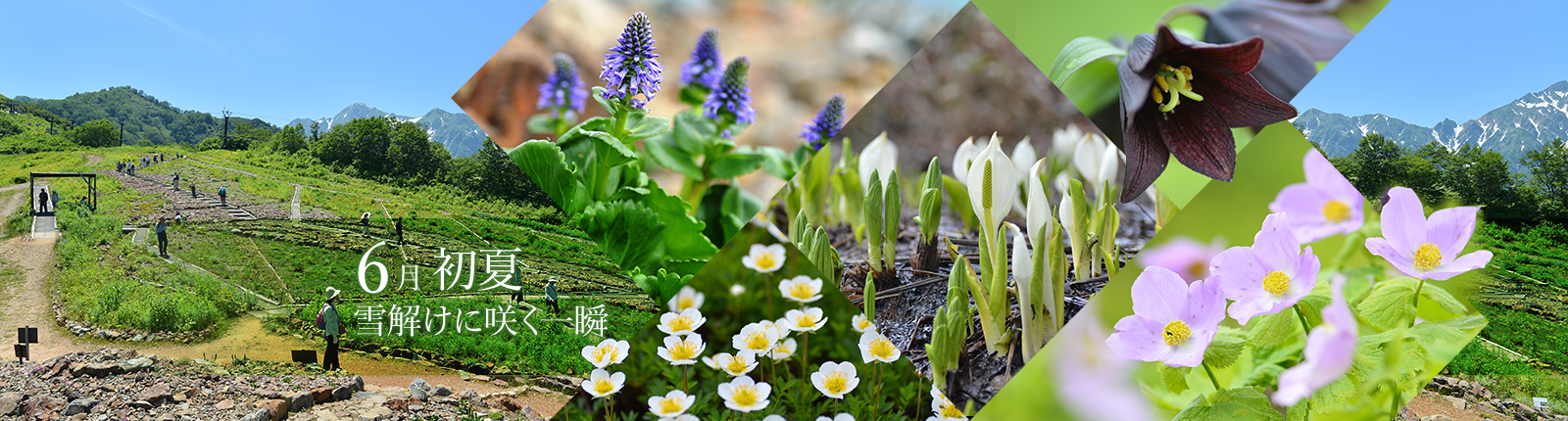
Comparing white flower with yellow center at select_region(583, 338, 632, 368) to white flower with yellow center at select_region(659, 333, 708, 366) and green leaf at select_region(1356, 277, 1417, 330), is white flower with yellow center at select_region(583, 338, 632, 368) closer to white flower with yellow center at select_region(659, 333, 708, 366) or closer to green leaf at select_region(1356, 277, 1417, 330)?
white flower with yellow center at select_region(659, 333, 708, 366)

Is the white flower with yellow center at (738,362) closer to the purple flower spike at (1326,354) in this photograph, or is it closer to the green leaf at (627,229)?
the green leaf at (627,229)

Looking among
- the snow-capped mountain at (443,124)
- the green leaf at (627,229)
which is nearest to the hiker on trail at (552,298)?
the green leaf at (627,229)

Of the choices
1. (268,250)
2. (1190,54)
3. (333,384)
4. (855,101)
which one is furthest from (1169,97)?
(268,250)

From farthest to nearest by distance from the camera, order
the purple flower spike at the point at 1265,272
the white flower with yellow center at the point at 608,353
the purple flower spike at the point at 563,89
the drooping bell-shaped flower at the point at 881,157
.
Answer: the purple flower spike at the point at 563,89 < the white flower with yellow center at the point at 608,353 < the drooping bell-shaped flower at the point at 881,157 < the purple flower spike at the point at 1265,272

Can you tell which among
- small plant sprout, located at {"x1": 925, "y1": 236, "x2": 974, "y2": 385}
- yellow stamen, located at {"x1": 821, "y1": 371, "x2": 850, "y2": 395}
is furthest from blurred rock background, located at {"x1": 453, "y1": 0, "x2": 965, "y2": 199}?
small plant sprout, located at {"x1": 925, "y1": 236, "x2": 974, "y2": 385}

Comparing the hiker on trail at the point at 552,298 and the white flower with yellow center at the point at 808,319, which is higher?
the white flower with yellow center at the point at 808,319

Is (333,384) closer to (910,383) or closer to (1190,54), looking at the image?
(910,383)
